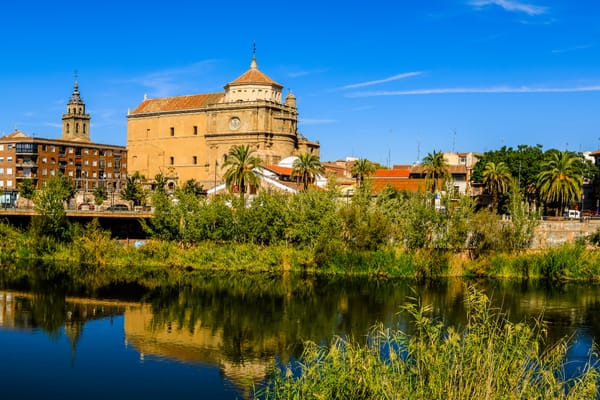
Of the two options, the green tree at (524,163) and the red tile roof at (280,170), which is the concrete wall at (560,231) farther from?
the red tile roof at (280,170)

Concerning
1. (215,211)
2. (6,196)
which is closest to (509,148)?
→ (215,211)

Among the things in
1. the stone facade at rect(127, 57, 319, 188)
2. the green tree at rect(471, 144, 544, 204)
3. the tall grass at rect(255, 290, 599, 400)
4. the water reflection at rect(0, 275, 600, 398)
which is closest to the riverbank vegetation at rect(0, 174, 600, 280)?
the water reflection at rect(0, 275, 600, 398)

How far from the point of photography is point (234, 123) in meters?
70.7

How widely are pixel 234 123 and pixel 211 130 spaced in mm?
3257

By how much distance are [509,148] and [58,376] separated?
47.4 meters

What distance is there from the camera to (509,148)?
5778 cm

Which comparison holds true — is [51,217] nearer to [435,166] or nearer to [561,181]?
[435,166]

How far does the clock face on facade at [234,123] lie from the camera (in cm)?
7031

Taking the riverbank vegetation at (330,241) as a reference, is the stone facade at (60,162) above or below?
above

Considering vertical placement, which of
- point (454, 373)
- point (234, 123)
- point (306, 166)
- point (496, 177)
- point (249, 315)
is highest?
point (234, 123)

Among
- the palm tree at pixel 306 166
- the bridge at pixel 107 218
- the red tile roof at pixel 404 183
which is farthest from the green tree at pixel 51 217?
the red tile roof at pixel 404 183

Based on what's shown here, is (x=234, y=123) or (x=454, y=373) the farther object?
(x=234, y=123)

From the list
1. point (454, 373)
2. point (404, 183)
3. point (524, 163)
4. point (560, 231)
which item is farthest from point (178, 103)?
point (454, 373)

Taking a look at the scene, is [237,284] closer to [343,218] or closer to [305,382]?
[343,218]
